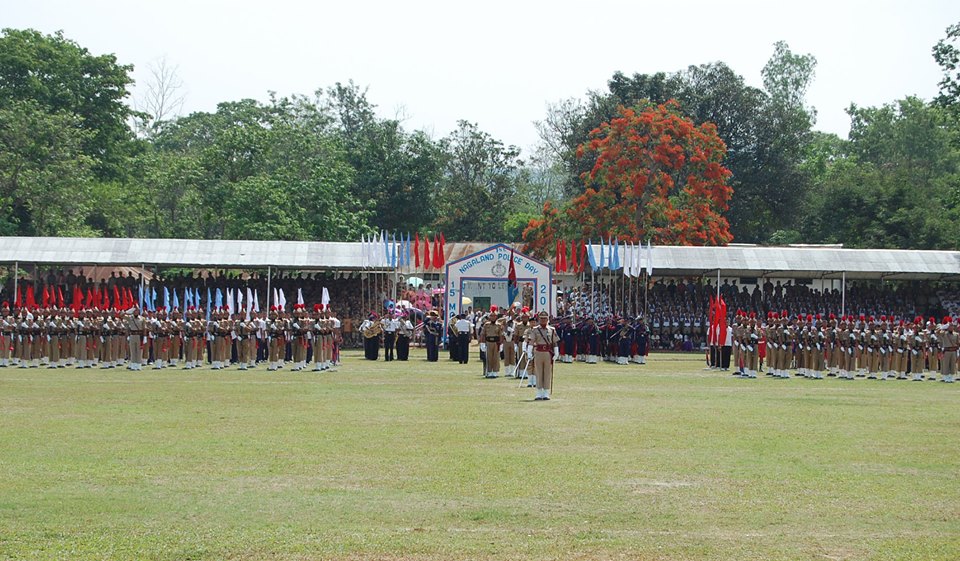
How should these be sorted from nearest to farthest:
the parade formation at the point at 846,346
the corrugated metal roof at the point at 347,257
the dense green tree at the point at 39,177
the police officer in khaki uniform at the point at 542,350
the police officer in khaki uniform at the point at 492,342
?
the police officer in khaki uniform at the point at 542,350 < the police officer in khaki uniform at the point at 492,342 < the parade formation at the point at 846,346 < the corrugated metal roof at the point at 347,257 < the dense green tree at the point at 39,177

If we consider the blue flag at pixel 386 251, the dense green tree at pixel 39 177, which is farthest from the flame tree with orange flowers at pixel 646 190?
the dense green tree at pixel 39 177

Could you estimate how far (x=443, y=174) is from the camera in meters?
75.2

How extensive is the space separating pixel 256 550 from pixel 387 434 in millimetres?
7367

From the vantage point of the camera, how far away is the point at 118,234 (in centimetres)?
6581

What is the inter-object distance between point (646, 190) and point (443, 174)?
20.1 meters

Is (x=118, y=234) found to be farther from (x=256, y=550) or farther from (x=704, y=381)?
(x=256, y=550)

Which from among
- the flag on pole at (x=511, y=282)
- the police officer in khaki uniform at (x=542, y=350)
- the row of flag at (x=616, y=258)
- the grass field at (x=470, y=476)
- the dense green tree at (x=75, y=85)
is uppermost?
the dense green tree at (x=75, y=85)

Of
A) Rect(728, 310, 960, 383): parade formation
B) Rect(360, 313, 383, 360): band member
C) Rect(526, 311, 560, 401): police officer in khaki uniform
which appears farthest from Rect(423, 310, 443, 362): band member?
Rect(526, 311, 560, 401): police officer in khaki uniform

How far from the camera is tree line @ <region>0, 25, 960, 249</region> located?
2237 inches

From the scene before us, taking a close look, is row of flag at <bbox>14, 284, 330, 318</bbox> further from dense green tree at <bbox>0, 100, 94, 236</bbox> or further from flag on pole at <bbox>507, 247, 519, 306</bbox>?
dense green tree at <bbox>0, 100, 94, 236</bbox>

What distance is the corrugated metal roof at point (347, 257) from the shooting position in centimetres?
4397

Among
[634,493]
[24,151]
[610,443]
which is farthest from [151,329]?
[24,151]

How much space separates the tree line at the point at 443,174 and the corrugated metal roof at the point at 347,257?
8.68m

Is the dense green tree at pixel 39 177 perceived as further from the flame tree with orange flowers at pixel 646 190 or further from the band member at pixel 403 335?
the band member at pixel 403 335
